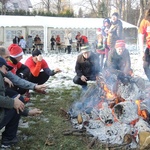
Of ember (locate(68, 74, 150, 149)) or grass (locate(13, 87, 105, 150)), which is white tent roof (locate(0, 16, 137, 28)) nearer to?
grass (locate(13, 87, 105, 150))

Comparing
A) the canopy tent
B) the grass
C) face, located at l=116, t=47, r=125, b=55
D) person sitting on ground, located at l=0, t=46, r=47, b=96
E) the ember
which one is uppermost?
the canopy tent

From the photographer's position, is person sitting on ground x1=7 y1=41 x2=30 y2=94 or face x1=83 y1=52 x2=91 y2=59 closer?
person sitting on ground x1=7 y1=41 x2=30 y2=94

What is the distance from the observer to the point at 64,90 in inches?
268

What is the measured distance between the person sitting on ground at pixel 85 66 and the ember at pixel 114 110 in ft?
2.89

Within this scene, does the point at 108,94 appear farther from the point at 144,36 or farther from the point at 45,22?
the point at 45,22

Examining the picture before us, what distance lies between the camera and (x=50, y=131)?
408 centimetres

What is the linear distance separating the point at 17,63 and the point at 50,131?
1.98 metres

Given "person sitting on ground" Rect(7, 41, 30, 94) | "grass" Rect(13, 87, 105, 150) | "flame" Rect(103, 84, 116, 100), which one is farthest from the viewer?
"person sitting on ground" Rect(7, 41, 30, 94)

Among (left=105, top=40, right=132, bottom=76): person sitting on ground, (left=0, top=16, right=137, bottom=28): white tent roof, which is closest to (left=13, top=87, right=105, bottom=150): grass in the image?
(left=105, top=40, right=132, bottom=76): person sitting on ground

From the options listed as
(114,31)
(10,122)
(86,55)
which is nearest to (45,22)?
(114,31)

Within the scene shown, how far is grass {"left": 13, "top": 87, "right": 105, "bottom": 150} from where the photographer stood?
3.58 meters

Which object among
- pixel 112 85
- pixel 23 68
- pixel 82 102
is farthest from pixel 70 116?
pixel 23 68

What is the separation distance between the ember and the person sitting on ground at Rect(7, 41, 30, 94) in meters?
1.32

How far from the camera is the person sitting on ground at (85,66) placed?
19.3ft
